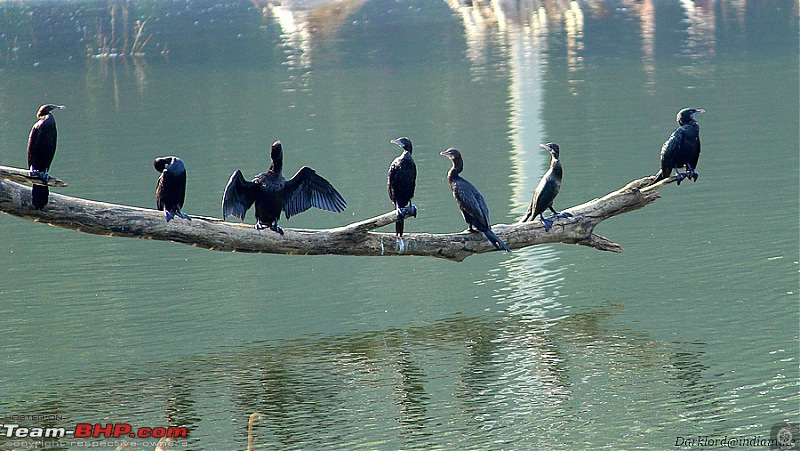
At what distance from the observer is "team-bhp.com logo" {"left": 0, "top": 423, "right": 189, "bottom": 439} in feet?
23.3

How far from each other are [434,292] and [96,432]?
12.7 ft

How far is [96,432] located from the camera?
7.20 meters

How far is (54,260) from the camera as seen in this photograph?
11.9 m

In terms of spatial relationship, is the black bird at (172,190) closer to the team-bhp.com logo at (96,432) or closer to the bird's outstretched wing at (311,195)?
the bird's outstretched wing at (311,195)

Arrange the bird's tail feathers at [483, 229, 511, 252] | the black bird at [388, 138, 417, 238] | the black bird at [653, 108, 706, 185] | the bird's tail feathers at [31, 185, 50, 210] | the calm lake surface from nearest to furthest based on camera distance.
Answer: the calm lake surface
the bird's tail feathers at [31, 185, 50, 210]
the black bird at [388, 138, 417, 238]
the bird's tail feathers at [483, 229, 511, 252]
the black bird at [653, 108, 706, 185]

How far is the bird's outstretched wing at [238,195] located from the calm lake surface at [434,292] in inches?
44.3

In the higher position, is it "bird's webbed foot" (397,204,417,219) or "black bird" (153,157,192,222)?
"black bird" (153,157,192,222)

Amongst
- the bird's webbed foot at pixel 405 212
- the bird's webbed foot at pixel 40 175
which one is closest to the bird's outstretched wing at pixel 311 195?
the bird's webbed foot at pixel 405 212

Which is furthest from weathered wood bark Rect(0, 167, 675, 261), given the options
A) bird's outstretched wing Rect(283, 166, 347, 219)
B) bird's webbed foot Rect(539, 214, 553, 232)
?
bird's outstretched wing Rect(283, 166, 347, 219)

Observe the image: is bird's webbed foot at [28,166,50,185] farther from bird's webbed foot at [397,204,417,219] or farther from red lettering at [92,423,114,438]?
bird's webbed foot at [397,204,417,219]

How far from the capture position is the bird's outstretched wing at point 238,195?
8.52 meters

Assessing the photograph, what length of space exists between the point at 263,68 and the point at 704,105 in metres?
13.8

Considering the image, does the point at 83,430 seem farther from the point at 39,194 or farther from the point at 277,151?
the point at 277,151

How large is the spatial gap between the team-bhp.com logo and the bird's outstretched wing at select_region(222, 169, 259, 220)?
1.93m
